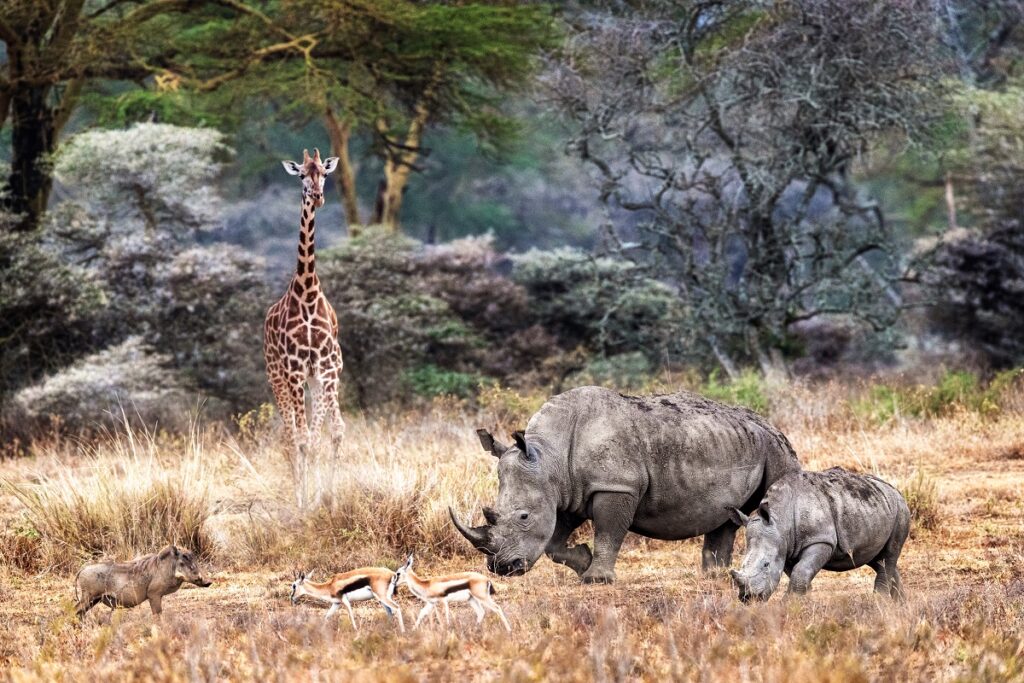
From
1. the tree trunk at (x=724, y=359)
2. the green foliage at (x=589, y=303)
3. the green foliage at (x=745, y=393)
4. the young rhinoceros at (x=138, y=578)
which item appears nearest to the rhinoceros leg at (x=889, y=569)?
the young rhinoceros at (x=138, y=578)

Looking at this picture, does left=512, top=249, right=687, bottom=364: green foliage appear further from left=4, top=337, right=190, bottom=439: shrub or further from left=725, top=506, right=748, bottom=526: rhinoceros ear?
left=725, top=506, right=748, bottom=526: rhinoceros ear

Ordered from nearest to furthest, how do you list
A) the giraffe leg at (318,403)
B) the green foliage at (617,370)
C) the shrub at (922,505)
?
the shrub at (922,505) < the giraffe leg at (318,403) < the green foliage at (617,370)

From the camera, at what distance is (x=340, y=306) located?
874 inches

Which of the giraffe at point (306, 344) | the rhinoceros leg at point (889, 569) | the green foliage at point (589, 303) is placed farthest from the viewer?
the green foliage at point (589, 303)

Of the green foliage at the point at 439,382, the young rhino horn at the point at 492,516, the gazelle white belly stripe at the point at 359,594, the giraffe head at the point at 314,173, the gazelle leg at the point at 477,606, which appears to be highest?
the giraffe head at the point at 314,173

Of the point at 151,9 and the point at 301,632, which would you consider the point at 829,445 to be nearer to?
the point at 301,632

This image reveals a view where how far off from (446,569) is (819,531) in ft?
9.34

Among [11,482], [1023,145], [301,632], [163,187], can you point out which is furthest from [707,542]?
[1023,145]

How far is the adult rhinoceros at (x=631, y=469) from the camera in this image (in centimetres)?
787

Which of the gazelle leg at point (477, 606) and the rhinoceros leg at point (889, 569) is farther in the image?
the rhinoceros leg at point (889, 569)

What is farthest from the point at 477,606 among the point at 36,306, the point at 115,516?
the point at 36,306

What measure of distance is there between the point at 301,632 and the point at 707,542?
321 centimetres

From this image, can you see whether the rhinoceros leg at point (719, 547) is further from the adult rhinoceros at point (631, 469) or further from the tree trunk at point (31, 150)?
the tree trunk at point (31, 150)

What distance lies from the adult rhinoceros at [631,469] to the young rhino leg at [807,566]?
0.91m
